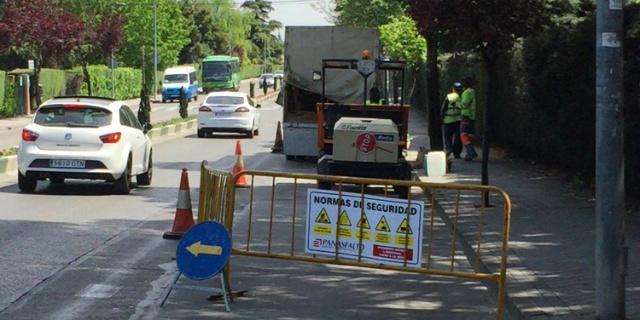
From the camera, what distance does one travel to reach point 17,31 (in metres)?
54.9

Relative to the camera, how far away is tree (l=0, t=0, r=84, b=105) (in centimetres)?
5484

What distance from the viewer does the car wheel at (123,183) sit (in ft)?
58.5

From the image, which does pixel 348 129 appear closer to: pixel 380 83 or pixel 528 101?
pixel 528 101

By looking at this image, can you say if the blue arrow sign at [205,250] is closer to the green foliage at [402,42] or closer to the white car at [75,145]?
the white car at [75,145]

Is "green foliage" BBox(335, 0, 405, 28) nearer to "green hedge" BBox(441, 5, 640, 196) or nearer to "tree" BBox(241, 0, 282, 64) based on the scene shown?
"green hedge" BBox(441, 5, 640, 196)

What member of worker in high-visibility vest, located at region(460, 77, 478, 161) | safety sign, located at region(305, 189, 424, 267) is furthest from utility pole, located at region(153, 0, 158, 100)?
safety sign, located at region(305, 189, 424, 267)

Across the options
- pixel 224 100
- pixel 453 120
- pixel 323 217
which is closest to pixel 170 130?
pixel 224 100

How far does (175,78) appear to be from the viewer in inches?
3073

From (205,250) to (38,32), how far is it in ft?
159

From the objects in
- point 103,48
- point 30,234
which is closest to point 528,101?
point 30,234

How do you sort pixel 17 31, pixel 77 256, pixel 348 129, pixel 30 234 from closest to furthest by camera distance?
pixel 77 256, pixel 30 234, pixel 348 129, pixel 17 31

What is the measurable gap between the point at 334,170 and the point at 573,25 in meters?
4.77

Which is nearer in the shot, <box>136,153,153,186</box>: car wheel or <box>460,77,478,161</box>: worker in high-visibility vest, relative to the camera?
<box>136,153,153,186</box>: car wheel

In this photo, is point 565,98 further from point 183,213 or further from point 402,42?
point 402,42
